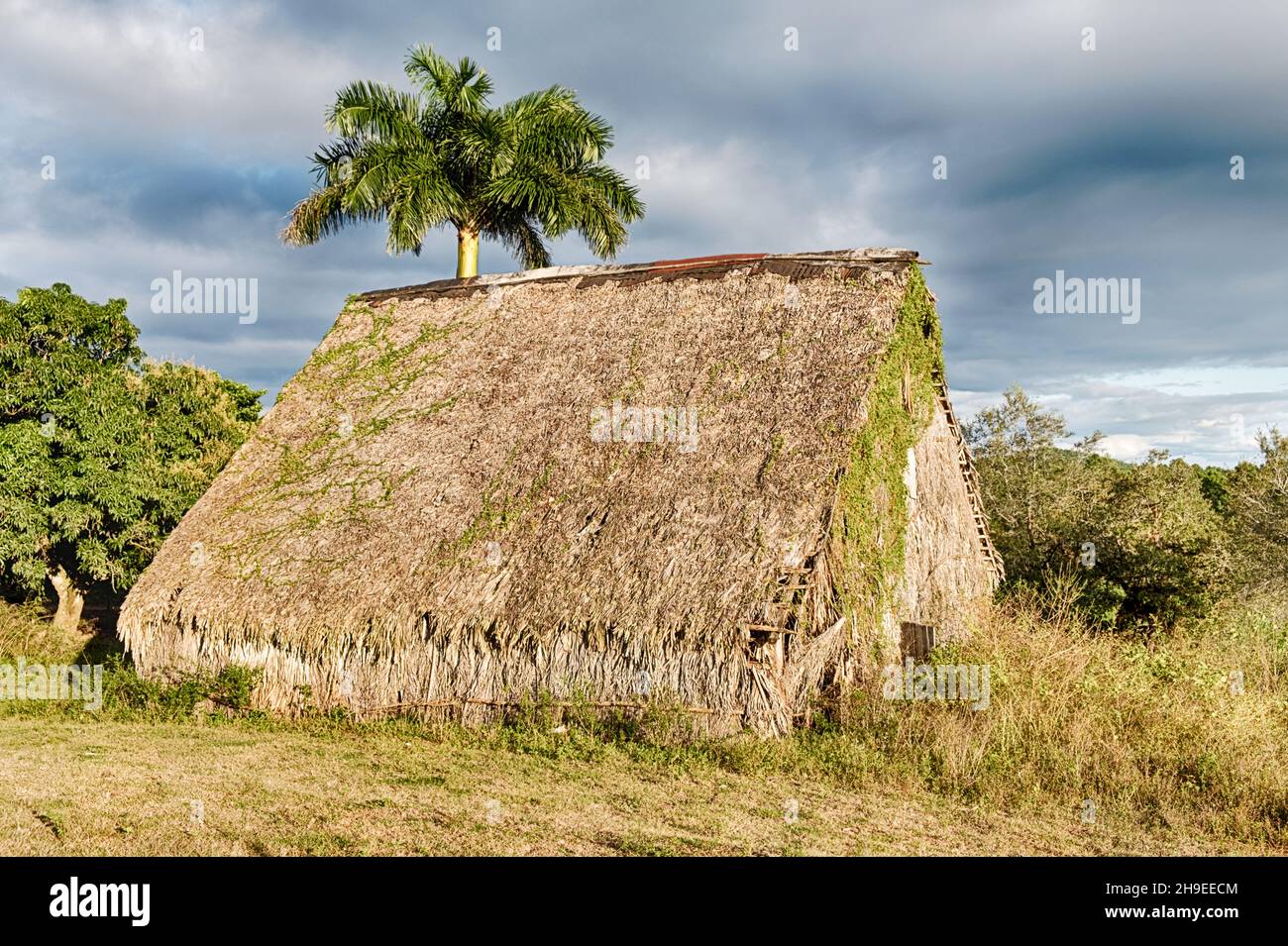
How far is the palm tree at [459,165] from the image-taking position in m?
20.4

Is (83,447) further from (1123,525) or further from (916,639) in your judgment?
(1123,525)

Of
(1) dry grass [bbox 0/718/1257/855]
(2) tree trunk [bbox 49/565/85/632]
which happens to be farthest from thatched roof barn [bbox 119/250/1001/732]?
(2) tree trunk [bbox 49/565/85/632]

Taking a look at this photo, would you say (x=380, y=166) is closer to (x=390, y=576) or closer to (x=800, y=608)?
(x=390, y=576)

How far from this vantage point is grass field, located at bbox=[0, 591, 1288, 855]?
6.84 meters

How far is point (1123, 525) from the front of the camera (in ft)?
55.4

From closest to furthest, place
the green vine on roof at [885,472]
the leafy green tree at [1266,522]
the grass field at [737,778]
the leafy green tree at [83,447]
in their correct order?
the grass field at [737,778]
the green vine on roof at [885,472]
the leafy green tree at [83,447]
the leafy green tree at [1266,522]

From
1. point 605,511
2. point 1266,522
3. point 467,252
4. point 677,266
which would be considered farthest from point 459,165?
point 1266,522

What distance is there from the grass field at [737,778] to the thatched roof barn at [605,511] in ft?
2.02

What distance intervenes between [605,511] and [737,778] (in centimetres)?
361

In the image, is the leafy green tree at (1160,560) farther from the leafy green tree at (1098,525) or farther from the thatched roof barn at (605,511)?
the thatched roof barn at (605,511)

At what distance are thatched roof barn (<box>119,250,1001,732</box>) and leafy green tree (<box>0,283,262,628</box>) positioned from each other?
4.00m

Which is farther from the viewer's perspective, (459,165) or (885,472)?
(459,165)

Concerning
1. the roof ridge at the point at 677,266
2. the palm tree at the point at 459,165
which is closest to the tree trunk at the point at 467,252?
the palm tree at the point at 459,165
